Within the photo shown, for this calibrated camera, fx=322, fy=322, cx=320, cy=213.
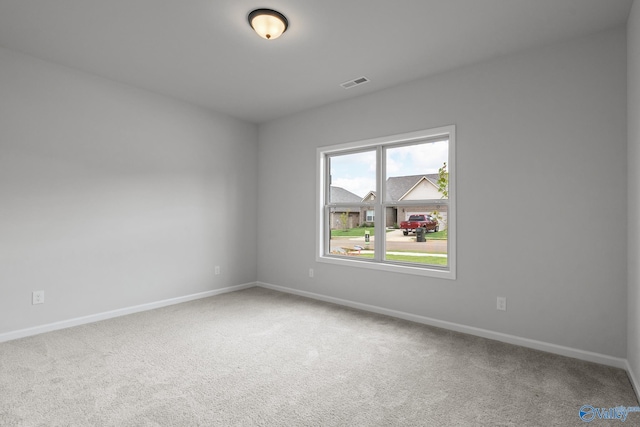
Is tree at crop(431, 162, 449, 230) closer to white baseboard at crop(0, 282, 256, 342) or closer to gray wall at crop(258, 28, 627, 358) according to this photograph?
gray wall at crop(258, 28, 627, 358)

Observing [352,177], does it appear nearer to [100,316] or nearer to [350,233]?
[350,233]

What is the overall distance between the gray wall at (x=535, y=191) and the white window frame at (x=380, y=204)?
0.08 m

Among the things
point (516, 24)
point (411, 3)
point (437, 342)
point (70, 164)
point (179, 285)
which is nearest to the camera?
point (411, 3)

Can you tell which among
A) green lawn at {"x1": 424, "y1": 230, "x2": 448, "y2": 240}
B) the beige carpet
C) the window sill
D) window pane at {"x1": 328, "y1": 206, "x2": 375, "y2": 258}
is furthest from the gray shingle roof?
the beige carpet

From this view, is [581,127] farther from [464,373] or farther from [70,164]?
[70,164]

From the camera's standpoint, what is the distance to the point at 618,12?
2.42m

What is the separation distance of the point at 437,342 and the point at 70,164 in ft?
13.6

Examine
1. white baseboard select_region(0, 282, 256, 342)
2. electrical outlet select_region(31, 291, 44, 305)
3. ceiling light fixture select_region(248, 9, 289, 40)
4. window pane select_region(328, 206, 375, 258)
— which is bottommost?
white baseboard select_region(0, 282, 256, 342)

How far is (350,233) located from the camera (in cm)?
448

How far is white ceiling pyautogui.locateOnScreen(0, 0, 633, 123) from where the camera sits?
243 centimetres

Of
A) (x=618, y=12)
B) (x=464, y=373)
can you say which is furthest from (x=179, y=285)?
(x=618, y=12)

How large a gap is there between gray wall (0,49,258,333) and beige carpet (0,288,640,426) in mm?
531

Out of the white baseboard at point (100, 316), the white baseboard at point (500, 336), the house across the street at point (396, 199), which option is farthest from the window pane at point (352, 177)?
the white baseboard at point (100, 316)

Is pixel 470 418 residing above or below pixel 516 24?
below
